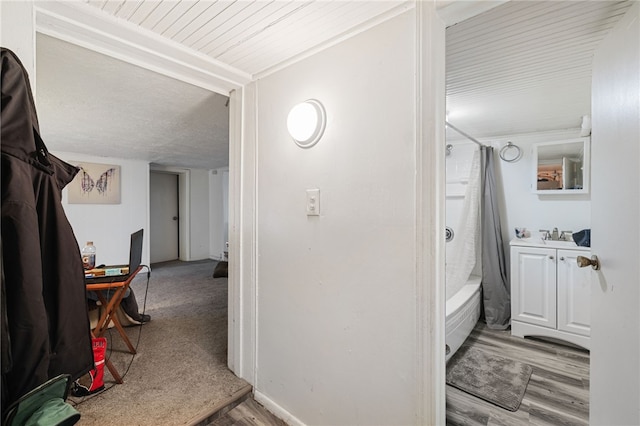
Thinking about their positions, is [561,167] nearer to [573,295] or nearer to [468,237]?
[468,237]

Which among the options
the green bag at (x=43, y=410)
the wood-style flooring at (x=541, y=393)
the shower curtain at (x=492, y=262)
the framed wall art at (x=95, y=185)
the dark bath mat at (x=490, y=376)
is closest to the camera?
the green bag at (x=43, y=410)

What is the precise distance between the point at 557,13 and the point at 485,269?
7.55 ft

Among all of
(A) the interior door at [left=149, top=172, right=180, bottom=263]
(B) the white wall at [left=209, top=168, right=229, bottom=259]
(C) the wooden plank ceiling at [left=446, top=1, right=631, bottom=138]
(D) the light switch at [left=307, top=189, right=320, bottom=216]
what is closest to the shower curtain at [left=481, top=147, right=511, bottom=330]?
(C) the wooden plank ceiling at [left=446, top=1, right=631, bottom=138]

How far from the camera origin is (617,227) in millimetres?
929

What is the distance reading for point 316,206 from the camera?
1.37 metres

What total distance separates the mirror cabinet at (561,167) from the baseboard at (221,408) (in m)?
3.15

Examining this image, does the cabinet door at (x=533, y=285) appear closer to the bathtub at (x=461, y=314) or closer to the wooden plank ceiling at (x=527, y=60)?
the bathtub at (x=461, y=314)

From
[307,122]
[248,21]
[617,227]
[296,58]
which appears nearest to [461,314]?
[617,227]

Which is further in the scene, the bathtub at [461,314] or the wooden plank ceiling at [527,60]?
the bathtub at [461,314]

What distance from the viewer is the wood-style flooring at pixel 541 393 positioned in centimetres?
160

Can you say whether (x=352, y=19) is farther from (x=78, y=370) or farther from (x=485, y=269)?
(x=485, y=269)

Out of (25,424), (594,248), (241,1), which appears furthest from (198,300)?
(594,248)

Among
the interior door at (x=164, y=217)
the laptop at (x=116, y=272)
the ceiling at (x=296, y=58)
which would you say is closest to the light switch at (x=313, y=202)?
the ceiling at (x=296, y=58)

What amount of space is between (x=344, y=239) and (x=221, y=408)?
1212 mm
